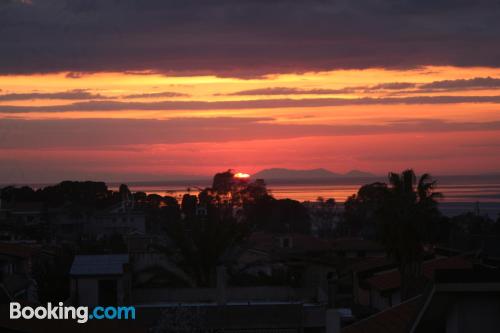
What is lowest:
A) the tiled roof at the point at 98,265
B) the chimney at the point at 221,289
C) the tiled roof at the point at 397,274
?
the tiled roof at the point at 397,274

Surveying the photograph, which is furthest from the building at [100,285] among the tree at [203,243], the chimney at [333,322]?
the chimney at [333,322]

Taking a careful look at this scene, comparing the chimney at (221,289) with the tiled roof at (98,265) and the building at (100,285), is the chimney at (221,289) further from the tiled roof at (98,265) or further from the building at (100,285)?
the tiled roof at (98,265)

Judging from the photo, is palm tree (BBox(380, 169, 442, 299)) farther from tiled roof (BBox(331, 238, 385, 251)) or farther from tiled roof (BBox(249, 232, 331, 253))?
tiled roof (BBox(331, 238, 385, 251))

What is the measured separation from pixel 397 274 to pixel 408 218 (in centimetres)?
443

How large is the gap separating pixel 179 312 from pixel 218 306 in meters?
6.85

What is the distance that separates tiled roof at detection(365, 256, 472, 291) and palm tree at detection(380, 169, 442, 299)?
0.98 m

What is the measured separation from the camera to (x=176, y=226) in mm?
26766

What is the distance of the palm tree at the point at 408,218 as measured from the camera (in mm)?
38469

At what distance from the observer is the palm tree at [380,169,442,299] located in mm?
38469

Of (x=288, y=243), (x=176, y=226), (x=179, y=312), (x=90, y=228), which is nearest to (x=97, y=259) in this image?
(x=176, y=226)

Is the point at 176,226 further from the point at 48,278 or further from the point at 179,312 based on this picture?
the point at 179,312

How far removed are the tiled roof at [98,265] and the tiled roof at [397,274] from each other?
15.8 meters

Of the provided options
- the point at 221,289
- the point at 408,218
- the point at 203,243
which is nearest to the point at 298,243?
the point at 408,218

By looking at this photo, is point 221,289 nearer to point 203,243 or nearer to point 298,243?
point 203,243
